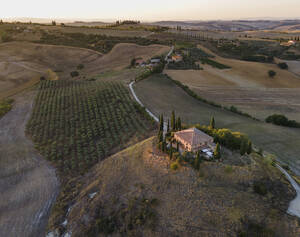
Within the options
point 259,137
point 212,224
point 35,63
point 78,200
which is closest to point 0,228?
point 78,200

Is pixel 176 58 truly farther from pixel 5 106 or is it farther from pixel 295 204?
pixel 295 204

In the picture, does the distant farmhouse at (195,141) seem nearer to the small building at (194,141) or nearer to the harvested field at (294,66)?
the small building at (194,141)

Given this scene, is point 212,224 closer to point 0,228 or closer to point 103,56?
point 0,228

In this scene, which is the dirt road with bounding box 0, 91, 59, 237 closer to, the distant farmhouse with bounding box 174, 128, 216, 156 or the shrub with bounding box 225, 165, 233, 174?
the distant farmhouse with bounding box 174, 128, 216, 156

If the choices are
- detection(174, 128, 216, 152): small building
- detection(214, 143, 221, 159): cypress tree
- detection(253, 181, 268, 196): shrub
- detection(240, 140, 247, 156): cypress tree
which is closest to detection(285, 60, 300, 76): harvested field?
detection(240, 140, 247, 156): cypress tree

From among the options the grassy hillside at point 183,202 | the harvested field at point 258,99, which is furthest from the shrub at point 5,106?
the harvested field at point 258,99
